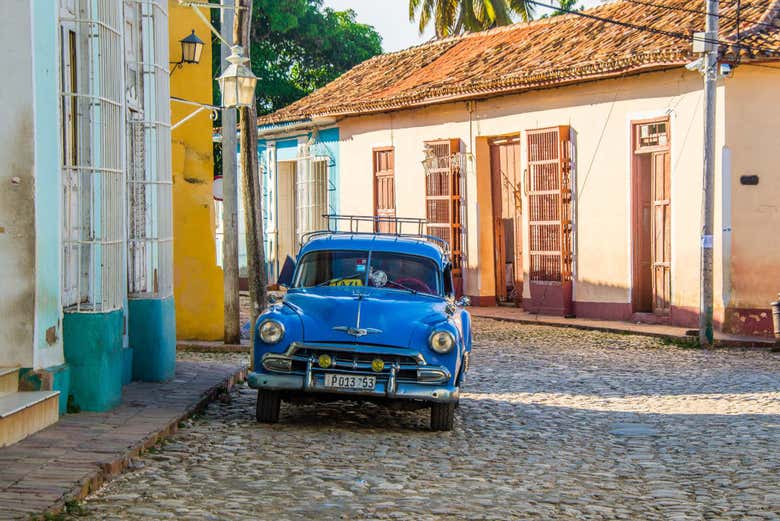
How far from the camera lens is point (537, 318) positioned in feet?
71.2

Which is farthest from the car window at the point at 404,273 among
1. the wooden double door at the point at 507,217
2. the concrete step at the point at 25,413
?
the wooden double door at the point at 507,217

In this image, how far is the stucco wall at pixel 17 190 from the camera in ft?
30.5

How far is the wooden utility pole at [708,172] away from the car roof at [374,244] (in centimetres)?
702

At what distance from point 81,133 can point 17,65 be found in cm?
101

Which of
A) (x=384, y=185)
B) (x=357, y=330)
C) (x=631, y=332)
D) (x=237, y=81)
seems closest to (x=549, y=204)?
(x=631, y=332)

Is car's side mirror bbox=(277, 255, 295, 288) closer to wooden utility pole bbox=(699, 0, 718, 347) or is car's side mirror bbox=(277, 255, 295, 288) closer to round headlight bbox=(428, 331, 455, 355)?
round headlight bbox=(428, 331, 455, 355)

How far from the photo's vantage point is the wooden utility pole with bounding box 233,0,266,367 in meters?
15.5

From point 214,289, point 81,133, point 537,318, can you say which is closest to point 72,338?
point 81,133

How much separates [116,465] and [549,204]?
1526 centimetres

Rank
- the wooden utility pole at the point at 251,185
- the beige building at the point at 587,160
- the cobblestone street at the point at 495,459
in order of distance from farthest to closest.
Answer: the beige building at the point at 587,160 → the wooden utility pole at the point at 251,185 → the cobblestone street at the point at 495,459

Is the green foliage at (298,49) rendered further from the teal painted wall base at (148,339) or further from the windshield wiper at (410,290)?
the windshield wiper at (410,290)

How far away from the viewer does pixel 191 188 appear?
55.9ft

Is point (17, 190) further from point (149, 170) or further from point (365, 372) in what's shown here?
point (149, 170)

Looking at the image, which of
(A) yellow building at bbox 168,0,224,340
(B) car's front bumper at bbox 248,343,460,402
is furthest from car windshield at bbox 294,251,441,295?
(A) yellow building at bbox 168,0,224,340
